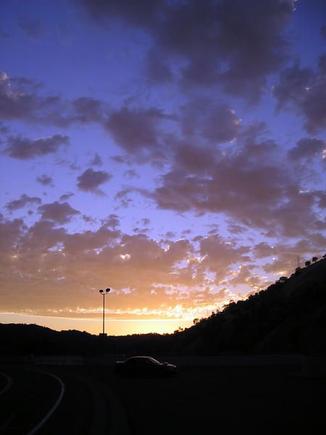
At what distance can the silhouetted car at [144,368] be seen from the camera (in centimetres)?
3525

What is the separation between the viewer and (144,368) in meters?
36.3

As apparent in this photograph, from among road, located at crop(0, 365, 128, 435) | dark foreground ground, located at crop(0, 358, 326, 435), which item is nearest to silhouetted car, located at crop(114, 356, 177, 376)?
road, located at crop(0, 365, 128, 435)

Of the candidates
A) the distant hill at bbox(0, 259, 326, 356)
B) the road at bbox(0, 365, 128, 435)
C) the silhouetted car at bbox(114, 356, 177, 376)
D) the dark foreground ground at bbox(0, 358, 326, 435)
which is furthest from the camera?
the distant hill at bbox(0, 259, 326, 356)

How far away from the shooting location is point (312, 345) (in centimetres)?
6138

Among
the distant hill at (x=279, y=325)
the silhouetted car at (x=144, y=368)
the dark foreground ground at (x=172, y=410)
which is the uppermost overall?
the distant hill at (x=279, y=325)

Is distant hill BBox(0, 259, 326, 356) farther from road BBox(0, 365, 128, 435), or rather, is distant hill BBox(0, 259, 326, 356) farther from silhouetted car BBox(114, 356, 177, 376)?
road BBox(0, 365, 128, 435)

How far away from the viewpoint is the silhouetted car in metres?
35.2

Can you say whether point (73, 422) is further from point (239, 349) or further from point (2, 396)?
point (239, 349)

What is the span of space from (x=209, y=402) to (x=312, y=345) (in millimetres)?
46228

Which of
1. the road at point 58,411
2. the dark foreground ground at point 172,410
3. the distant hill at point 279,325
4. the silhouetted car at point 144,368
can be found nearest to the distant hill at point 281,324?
the distant hill at point 279,325

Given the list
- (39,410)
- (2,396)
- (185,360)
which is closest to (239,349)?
(185,360)

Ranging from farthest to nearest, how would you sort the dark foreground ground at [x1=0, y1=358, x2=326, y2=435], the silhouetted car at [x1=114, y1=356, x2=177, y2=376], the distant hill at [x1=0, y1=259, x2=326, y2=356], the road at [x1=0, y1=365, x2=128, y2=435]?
1. the distant hill at [x1=0, y1=259, x2=326, y2=356]
2. the silhouetted car at [x1=114, y1=356, x2=177, y2=376]
3. the road at [x1=0, y1=365, x2=128, y2=435]
4. the dark foreground ground at [x1=0, y1=358, x2=326, y2=435]

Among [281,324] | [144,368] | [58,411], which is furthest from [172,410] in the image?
[281,324]

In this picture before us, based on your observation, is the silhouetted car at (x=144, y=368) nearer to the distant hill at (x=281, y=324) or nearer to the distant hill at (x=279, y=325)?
the distant hill at (x=279, y=325)
